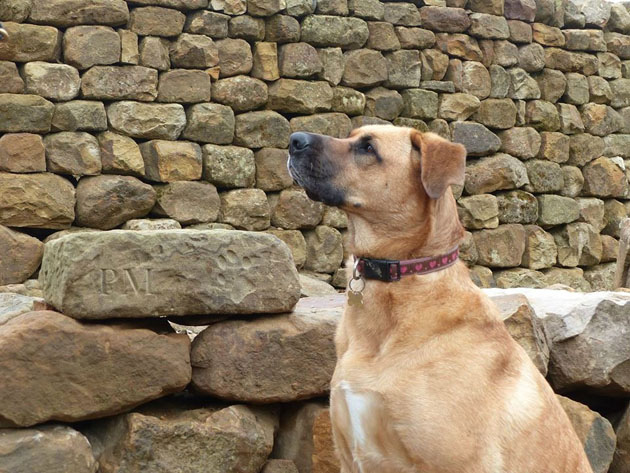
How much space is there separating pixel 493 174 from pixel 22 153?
4573mm

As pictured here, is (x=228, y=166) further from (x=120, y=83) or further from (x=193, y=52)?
(x=120, y=83)

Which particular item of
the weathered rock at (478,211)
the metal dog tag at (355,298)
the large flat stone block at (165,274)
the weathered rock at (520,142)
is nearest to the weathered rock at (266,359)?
the large flat stone block at (165,274)

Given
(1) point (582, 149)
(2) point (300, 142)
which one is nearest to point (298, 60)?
(1) point (582, 149)

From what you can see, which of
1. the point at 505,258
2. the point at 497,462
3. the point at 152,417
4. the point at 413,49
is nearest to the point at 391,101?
the point at 413,49

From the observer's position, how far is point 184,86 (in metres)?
7.58

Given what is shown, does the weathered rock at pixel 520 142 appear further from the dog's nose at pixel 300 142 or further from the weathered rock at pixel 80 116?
the dog's nose at pixel 300 142

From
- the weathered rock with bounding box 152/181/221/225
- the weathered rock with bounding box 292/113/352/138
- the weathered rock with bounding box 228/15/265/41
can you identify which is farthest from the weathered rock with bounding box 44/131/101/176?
→ the weathered rock with bounding box 292/113/352/138

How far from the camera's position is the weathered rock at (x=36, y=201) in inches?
270

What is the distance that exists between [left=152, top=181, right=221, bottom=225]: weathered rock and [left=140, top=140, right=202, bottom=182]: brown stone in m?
0.07

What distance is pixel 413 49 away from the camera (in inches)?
350

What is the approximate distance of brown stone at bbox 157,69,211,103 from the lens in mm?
7519

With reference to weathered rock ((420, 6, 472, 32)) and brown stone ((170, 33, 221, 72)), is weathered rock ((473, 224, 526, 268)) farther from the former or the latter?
brown stone ((170, 33, 221, 72))

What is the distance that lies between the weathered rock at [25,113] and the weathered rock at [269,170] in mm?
1790

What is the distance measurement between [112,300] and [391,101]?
5418 millimetres
